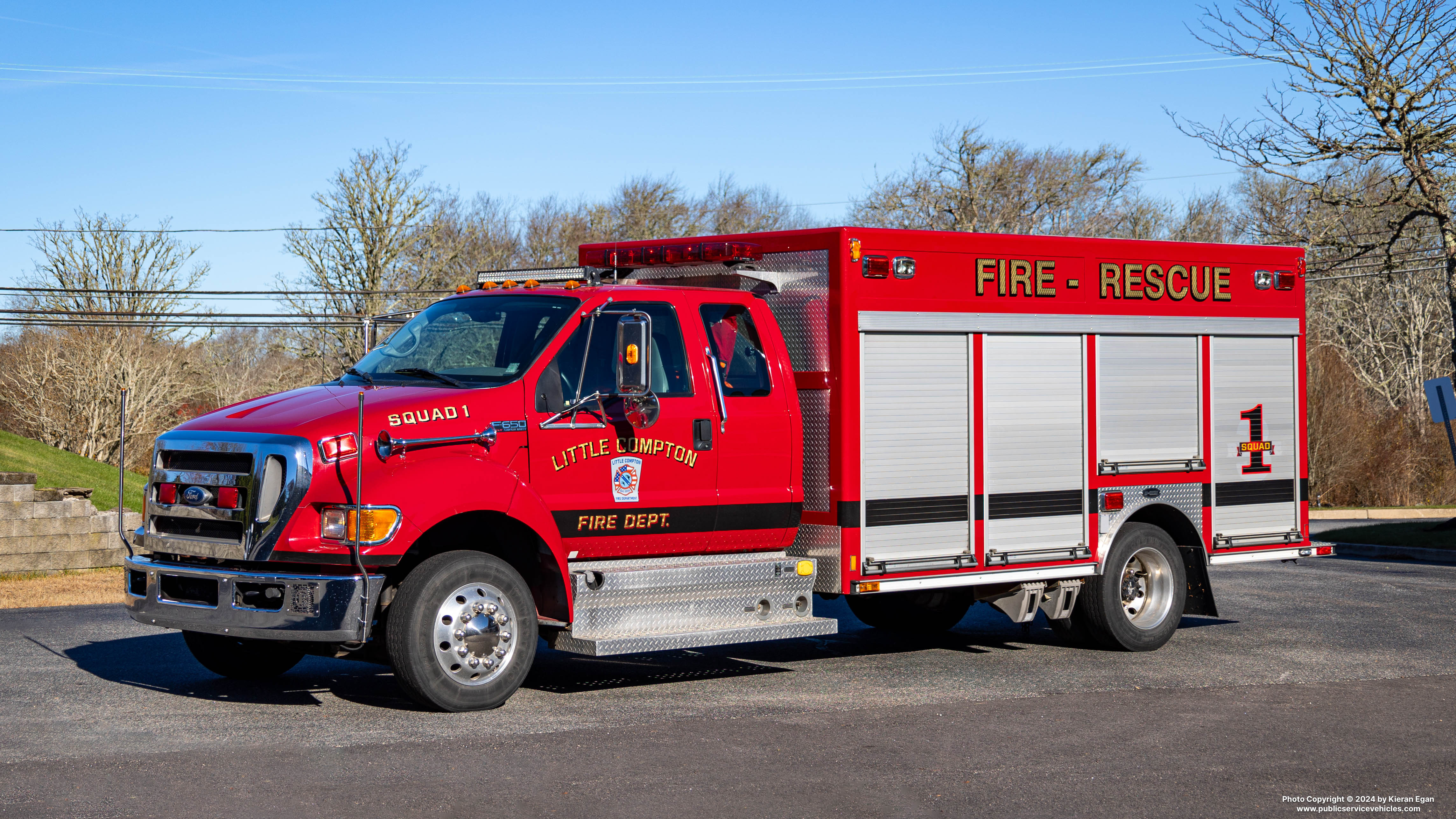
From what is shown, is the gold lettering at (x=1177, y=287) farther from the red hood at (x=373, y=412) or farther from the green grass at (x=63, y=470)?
the green grass at (x=63, y=470)

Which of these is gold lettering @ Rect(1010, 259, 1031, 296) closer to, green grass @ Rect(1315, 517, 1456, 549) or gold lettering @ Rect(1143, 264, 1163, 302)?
gold lettering @ Rect(1143, 264, 1163, 302)

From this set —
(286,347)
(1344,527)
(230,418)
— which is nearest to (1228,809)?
(230,418)

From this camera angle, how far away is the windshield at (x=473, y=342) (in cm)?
874

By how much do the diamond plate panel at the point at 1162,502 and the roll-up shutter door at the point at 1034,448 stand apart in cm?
29

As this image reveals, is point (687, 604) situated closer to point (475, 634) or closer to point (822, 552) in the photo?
point (822, 552)

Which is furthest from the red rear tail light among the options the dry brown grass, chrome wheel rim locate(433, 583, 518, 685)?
the dry brown grass

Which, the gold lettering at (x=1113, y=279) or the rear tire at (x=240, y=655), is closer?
the rear tire at (x=240, y=655)

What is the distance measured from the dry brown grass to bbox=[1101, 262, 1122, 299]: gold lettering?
32.8 feet

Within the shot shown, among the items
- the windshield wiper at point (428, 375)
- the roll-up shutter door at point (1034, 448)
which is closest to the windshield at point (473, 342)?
the windshield wiper at point (428, 375)

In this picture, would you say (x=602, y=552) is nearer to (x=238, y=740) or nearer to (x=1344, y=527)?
(x=238, y=740)

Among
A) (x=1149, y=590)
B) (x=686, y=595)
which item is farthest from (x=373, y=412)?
(x=1149, y=590)

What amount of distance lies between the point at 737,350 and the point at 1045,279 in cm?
260

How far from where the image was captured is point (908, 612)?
39.9 feet

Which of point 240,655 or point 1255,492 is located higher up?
point 1255,492
